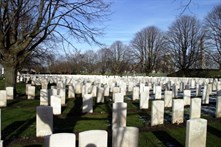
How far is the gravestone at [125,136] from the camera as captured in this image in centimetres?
582

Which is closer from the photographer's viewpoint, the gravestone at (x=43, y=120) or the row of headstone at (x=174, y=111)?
the gravestone at (x=43, y=120)

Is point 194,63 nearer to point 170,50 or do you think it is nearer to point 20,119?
point 170,50

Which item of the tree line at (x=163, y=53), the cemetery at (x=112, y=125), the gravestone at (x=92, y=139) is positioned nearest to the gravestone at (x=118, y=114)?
the cemetery at (x=112, y=125)

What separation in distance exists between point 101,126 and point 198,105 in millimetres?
3562

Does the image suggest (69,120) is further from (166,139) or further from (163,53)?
(163,53)

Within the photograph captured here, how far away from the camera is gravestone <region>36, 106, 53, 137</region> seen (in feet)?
27.3

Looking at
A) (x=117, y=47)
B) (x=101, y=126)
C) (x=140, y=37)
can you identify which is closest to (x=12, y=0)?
(x=101, y=126)

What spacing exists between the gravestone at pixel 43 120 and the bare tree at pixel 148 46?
64.7 m

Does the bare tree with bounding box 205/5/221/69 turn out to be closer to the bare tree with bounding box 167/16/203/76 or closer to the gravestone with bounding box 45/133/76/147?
the bare tree with bounding box 167/16/203/76

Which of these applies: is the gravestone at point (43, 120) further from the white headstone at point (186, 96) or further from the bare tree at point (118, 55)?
the bare tree at point (118, 55)

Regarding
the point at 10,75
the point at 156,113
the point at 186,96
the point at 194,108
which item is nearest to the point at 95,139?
the point at 156,113

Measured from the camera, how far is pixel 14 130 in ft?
29.5

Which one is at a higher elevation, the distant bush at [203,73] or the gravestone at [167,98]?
the distant bush at [203,73]

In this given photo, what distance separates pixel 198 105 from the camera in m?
10.9
